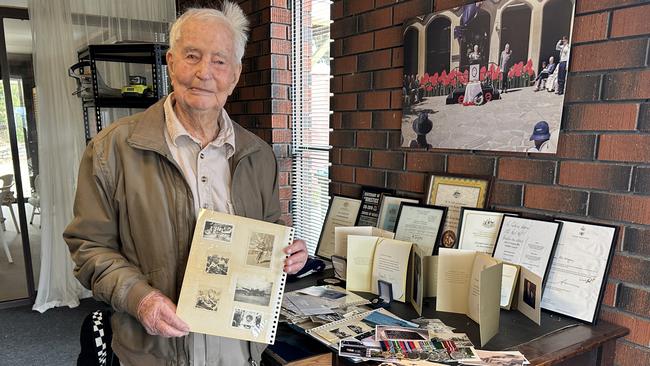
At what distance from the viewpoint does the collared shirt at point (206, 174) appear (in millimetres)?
1117

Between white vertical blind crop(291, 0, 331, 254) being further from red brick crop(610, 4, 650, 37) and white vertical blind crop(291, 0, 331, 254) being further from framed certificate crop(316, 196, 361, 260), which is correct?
red brick crop(610, 4, 650, 37)

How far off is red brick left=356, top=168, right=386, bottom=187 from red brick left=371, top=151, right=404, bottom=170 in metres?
0.03

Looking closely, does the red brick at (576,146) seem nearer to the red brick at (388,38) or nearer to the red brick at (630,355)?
the red brick at (630,355)

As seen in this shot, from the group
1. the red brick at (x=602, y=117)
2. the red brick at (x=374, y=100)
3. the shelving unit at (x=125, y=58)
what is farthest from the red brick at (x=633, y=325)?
the shelving unit at (x=125, y=58)

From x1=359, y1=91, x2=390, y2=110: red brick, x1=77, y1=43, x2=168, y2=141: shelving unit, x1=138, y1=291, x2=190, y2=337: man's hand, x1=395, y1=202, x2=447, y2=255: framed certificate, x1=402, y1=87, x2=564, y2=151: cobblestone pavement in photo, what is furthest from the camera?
x1=77, y1=43, x2=168, y2=141: shelving unit

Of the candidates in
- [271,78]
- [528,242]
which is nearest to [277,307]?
[528,242]

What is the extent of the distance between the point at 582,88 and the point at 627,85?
0.11m

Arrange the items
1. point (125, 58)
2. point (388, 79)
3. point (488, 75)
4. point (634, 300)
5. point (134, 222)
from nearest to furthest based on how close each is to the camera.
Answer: point (134, 222) → point (634, 300) → point (488, 75) → point (388, 79) → point (125, 58)

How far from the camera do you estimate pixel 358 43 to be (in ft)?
6.26

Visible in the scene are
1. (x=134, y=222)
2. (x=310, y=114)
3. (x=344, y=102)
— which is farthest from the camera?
(x=310, y=114)

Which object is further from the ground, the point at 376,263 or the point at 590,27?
the point at 590,27

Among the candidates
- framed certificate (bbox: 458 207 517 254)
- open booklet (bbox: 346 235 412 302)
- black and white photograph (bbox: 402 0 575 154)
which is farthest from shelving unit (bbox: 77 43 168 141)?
framed certificate (bbox: 458 207 517 254)

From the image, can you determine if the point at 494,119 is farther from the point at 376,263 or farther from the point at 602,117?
the point at 376,263

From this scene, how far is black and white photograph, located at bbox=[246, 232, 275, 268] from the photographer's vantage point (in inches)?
42.7
